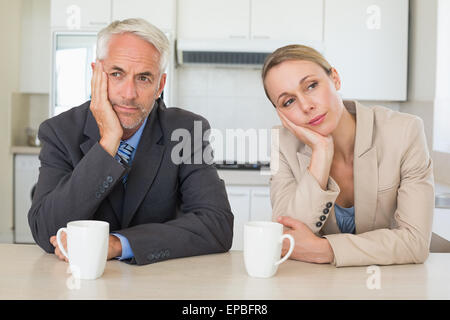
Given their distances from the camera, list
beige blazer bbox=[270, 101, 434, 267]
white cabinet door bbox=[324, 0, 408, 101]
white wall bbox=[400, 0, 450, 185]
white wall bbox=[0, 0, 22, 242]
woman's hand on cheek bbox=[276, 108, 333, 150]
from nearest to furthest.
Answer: beige blazer bbox=[270, 101, 434, 267] → woman's hand on cheek bbox=[276, 108, 333, 150] → white wall bbox=[400, 0, 450, 185] → white cabinet door bbox=[324, 0, 408, 101] → white wall bbox=[0, 0, 22, 242]

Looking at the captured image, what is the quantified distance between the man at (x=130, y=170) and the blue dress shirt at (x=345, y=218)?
36 cm

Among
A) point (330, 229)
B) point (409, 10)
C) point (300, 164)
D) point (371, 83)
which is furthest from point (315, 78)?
point (409, 10)

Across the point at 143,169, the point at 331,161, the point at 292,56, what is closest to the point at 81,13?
the point at 143,169

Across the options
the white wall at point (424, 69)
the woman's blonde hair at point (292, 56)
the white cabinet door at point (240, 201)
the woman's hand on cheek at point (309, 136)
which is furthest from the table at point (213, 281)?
the white wall at point (424, 69)

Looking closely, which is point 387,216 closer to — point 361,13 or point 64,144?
point 64,144

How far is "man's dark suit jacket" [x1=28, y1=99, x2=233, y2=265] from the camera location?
1315 mm

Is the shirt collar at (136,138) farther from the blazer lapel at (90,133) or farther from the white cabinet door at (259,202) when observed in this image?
the white cabinet door at (259,202)

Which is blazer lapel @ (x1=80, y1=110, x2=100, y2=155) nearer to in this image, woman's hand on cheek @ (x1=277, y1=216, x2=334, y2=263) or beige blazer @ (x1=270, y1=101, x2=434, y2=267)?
beige blazer @ (x1=270, y1=101, x2=434, y2=267)

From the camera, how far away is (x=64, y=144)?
4.97 ft

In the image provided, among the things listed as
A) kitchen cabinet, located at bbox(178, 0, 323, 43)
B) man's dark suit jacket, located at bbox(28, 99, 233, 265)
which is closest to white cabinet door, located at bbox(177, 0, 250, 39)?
kitchen cabinet, located at bbox(178, 0, 323, 43)

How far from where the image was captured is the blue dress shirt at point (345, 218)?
1.61 m

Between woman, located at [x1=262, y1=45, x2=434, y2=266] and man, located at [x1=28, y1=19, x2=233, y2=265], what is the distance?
235 millimetres

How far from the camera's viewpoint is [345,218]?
5.30ft

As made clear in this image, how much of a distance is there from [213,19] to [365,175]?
2.80 m
